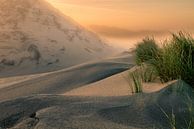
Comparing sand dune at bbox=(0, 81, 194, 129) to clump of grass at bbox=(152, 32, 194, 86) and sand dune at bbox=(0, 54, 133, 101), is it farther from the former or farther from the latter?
sand dune at bbox=(0, 54, 133, 101)

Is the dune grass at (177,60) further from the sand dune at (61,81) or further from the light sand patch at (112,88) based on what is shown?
the sand dune at (61,81)

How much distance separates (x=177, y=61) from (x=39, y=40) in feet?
20.8

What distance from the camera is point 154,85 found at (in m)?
3.93

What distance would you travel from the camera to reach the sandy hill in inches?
369

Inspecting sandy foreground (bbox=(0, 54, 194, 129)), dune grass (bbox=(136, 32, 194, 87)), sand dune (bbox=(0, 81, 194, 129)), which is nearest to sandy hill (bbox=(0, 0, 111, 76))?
dune grass (bbox=(136, 32, 194, 87))

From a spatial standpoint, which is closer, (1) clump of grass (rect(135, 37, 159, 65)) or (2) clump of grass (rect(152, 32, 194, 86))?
(2) clump of grass (rect(152, 32, 194, 86))

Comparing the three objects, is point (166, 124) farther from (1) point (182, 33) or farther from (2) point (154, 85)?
(1) point (182, 33)

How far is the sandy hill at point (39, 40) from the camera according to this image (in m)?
9.38

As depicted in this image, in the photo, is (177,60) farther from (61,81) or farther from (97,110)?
(61,81)

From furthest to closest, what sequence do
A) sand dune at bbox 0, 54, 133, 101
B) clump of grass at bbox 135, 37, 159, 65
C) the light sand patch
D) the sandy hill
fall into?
the sandy hill < clump of grass at bbox 135, 37, 159, 65 < sand dune at bbox 0, 54, 133, 101 < the light sand patch

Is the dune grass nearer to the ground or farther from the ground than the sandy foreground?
farther from the ground

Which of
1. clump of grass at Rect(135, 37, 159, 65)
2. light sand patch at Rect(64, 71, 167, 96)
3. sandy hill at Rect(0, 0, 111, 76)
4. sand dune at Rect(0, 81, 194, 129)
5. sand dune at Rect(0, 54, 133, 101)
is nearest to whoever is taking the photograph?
sand dune at Rect(0, 81, 194, 129)

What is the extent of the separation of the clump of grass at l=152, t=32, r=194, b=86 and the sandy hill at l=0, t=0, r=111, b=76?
495cm

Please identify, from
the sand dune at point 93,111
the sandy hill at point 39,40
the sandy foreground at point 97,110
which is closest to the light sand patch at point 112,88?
the sandy foreground at point 97,110
